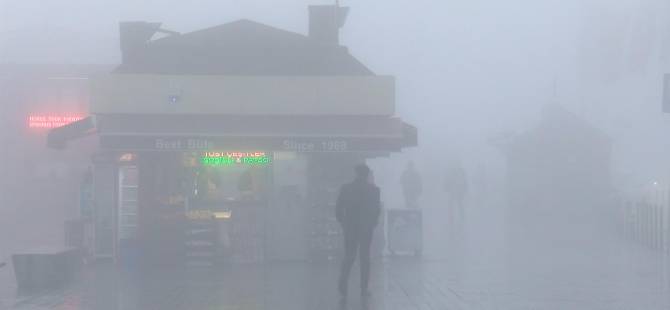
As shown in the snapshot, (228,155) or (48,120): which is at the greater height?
(48,120)

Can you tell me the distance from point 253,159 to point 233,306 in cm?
751

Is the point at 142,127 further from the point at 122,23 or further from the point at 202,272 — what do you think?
the point at 122,23

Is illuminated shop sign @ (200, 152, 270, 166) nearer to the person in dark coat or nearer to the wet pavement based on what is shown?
the wet pavement

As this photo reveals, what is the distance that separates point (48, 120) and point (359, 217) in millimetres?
26458

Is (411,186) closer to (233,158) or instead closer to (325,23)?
(325,23)

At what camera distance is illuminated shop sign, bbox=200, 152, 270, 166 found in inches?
851

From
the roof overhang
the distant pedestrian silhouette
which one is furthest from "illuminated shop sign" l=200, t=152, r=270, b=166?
the distant pedestrian silhouette

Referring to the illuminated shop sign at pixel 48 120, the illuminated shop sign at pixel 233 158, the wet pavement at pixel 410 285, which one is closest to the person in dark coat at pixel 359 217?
the wet pavement at pixel 410 285

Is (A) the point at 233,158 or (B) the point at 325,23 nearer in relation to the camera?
(A) the point at 233,158

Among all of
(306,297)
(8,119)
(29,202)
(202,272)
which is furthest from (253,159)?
(8,119)

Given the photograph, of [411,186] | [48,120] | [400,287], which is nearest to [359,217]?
[400,287]

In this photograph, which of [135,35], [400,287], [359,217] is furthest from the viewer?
[135,35]

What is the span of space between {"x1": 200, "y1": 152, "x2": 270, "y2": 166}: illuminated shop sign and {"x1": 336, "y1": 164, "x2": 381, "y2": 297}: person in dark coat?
6189mm

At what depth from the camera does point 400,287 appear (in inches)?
666
